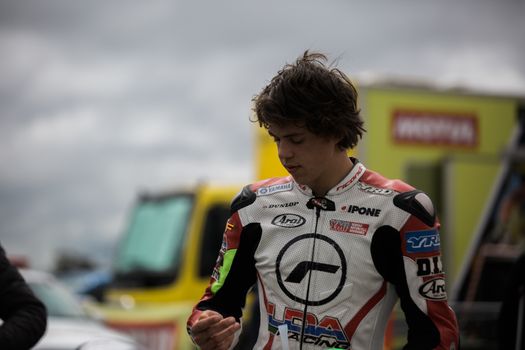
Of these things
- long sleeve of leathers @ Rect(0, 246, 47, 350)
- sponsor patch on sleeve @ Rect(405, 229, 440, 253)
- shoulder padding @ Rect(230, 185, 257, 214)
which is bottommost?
long sleeve of leathers @ Rect(0, 246, 47, 350)

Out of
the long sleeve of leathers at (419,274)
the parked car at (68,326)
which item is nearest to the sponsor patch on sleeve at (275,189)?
the long sleeve of leathers at (419,274)

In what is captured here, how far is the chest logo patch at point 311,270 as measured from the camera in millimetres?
2746

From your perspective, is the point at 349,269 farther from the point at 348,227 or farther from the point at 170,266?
the point at 170,266

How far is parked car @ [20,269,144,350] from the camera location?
504 cm

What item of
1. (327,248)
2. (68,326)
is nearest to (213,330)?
(327,248)

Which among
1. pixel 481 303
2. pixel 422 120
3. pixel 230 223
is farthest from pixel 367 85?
pixel 230 223

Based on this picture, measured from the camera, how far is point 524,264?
374cm

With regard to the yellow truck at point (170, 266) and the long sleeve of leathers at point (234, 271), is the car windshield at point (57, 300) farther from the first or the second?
the long sleeve of leathers at point (234, 271)

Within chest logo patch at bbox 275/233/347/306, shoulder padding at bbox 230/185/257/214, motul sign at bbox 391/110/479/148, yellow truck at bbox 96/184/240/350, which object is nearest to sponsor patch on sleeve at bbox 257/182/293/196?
shoulder padding at bbox 230/185/257/214

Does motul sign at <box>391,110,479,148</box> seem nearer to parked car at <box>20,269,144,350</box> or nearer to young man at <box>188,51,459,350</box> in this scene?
parked car at <box>20,269,144,350</box>

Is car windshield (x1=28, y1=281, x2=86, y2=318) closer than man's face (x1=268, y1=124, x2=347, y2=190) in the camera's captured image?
No

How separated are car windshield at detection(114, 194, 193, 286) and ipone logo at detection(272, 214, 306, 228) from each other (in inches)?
328

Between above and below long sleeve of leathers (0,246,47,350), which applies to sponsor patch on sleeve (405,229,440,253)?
above

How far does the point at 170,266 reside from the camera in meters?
11.2
